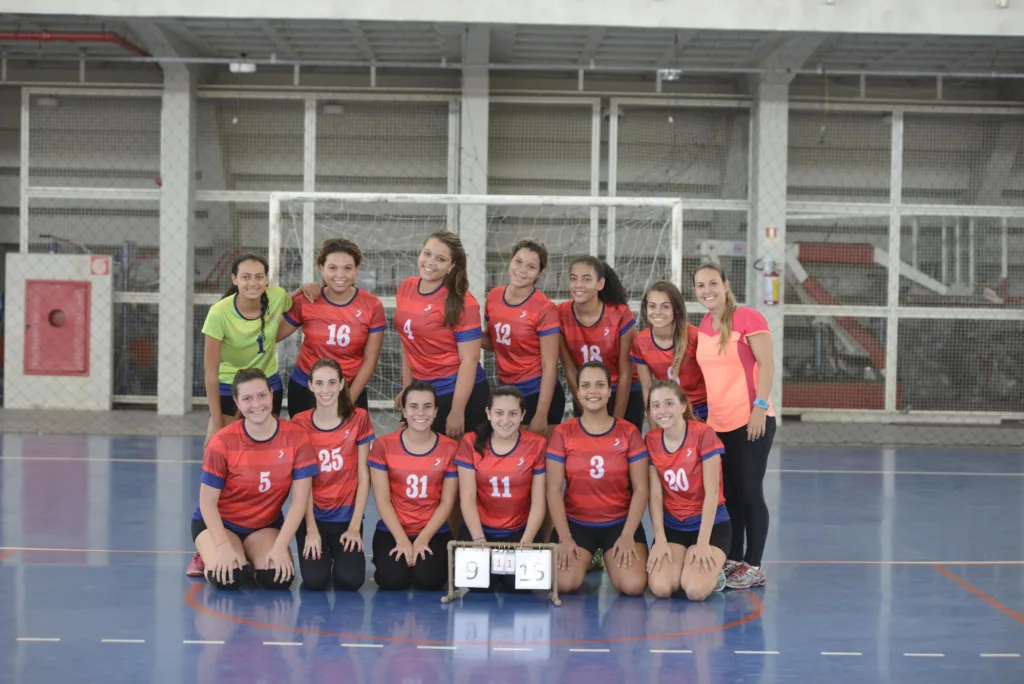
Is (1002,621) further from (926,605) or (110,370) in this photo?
(110,370)

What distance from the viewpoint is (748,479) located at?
4934 mm

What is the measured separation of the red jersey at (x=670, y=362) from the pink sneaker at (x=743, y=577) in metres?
0.80

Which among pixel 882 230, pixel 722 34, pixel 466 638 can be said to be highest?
pixel 722 34

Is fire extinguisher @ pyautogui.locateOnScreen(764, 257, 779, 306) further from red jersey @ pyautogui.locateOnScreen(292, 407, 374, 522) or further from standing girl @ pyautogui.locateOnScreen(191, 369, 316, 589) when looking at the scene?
standing girl @ pyautogui.locateOnScreen(191, 369, 316, 589)

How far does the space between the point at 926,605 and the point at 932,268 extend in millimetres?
7735

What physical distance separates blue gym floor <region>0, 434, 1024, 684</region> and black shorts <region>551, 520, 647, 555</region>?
218 mm

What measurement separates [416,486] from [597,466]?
0.82 metres

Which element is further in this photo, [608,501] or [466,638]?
[608,501]

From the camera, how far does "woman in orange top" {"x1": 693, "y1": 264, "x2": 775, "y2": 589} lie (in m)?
4.93

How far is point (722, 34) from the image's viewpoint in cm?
1027

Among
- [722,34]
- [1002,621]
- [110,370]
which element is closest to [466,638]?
[1002,621]

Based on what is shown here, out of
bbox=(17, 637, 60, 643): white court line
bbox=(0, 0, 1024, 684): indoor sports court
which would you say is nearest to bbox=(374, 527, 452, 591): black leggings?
bbox=(17, 637, 60, 643): white court line

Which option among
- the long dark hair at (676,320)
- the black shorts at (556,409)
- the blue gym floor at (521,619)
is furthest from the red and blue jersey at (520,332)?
the blue gym floor at (521,619)

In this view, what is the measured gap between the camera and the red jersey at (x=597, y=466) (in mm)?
4840
